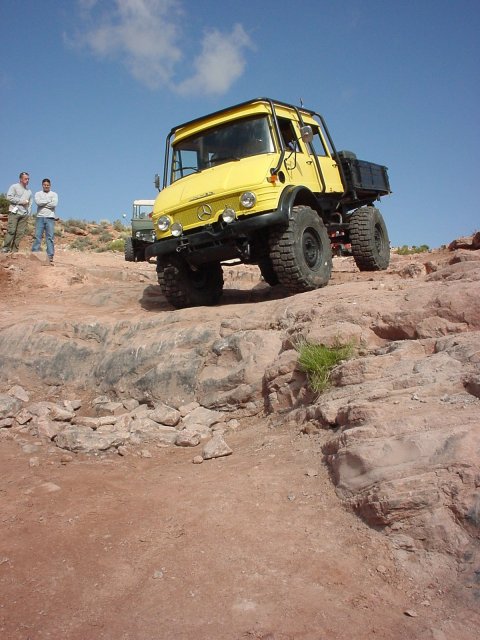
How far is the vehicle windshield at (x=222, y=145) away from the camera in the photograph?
6.12 metres

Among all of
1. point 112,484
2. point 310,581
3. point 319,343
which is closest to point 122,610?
point 310,581

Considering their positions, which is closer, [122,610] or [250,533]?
[122,610]

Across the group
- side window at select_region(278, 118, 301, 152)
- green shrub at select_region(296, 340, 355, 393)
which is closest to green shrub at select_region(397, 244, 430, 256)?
side window at select_region(278, 118, 301, 152)

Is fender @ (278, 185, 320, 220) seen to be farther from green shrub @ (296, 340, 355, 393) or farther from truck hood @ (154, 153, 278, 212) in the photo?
green shrub @ (296, 340, 355, 393)

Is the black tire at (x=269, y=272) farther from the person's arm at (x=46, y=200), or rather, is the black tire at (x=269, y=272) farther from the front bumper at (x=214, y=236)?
the person's arm at (x=46, y=200)

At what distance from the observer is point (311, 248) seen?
6.16 metres

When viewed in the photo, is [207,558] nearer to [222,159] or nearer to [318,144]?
[222,159]

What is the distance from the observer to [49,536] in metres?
2.74

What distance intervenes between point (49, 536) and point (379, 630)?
1.75 metres

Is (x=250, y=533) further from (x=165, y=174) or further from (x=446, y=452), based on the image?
(x=165, y=174)

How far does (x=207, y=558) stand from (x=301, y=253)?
387cm

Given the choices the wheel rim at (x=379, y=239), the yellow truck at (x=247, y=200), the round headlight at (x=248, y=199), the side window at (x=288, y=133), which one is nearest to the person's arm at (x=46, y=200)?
the yellow truck at (x=247, y=200)

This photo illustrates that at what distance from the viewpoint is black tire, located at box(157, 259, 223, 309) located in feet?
21.2

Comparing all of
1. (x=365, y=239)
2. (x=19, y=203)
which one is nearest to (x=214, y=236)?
(x=365, y=239)
